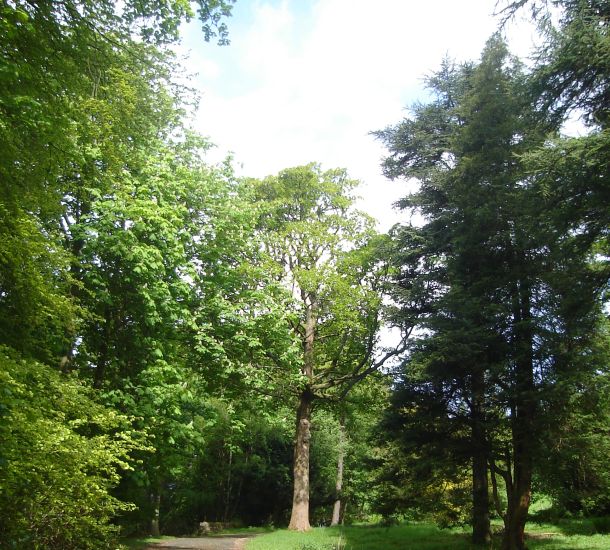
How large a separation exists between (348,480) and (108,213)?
30.1 metres

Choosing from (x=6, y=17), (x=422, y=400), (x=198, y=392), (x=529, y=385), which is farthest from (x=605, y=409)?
(x=6, y=17)

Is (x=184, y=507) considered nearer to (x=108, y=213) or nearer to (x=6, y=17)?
(x=108, y=213)

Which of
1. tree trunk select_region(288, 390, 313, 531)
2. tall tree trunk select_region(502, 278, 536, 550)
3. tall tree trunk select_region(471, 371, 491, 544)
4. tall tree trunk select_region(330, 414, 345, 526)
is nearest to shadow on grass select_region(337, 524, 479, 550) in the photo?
tall tree trunk select_region(471, 371, 491, 544)

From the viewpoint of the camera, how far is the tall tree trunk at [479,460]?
495 inches

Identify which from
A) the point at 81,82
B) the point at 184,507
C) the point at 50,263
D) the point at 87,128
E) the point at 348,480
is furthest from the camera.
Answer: the point at 348,480

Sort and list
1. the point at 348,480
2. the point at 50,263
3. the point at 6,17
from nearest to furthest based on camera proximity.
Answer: the point at 6,17 < the point at 50,263 < the point at 348,480

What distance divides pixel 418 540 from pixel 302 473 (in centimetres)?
504

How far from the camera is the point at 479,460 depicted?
522 inches

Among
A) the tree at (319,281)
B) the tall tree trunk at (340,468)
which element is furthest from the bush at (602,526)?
the tall tree trunk at (340,468)

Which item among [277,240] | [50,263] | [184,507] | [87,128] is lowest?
[184,507]

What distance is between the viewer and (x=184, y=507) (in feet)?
104

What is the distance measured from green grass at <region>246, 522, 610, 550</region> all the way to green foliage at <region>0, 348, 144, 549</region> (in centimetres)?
659

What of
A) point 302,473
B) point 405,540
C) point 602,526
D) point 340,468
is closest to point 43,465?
point 405,540

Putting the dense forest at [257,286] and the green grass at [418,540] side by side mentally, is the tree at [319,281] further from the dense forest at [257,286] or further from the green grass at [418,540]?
the green grass at [418,540]
